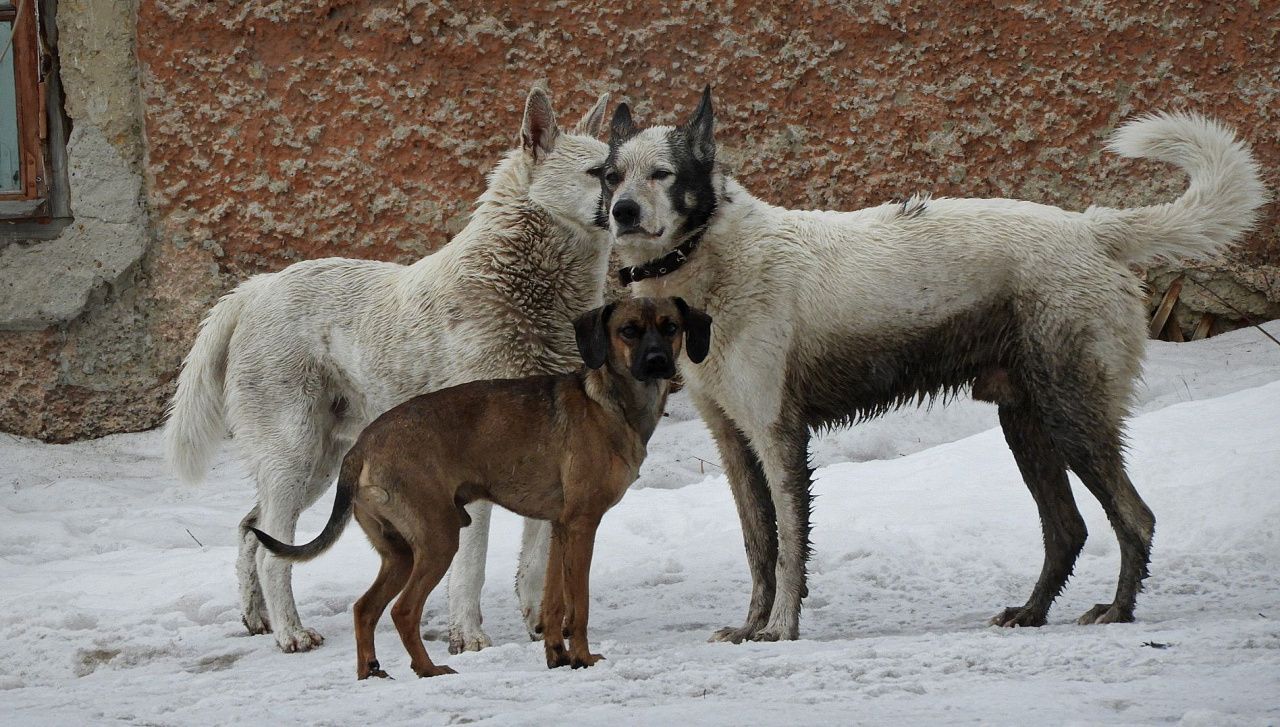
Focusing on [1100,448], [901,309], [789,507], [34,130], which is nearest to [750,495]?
[789,507]

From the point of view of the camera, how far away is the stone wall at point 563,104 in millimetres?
8352

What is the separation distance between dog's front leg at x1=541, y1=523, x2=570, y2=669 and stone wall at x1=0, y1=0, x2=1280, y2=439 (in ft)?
14.0

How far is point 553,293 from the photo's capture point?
5734mm

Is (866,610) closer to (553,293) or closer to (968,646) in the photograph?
(968,646)

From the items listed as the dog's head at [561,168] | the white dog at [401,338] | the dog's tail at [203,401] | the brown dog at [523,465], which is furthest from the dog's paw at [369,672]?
the dog's tail at [203,401]

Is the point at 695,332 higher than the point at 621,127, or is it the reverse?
the point at 621,127

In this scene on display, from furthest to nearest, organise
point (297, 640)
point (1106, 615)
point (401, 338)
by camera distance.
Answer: point (401, 338), point (297, 640), point (1106, 615)

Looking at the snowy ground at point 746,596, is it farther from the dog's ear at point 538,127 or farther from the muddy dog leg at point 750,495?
the dog's ear at point 538,127

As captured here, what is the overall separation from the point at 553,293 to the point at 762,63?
3295 mm

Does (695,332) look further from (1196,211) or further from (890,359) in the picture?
(1196,211)

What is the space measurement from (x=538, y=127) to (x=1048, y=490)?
8.54 feet

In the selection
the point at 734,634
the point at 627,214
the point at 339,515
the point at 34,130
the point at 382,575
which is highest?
the point at 34,130

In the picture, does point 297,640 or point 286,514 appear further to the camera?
point 286,514

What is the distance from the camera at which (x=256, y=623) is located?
5898 mm
